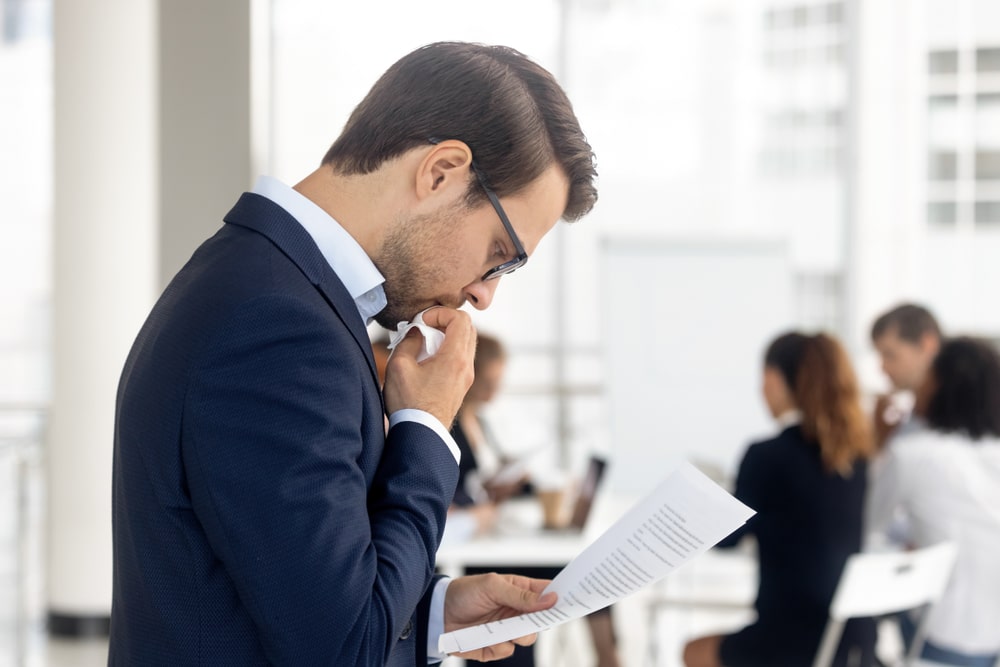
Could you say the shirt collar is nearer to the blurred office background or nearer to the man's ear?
the man's ear

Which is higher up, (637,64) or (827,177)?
(637,64)

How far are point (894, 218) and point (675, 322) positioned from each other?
4.87 ft

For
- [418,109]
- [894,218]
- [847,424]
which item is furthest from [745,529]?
[894,218]

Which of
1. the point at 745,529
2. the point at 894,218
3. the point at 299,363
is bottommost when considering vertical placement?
the point at 745,529

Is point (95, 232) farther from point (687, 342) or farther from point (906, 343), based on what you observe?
point (906, 343)

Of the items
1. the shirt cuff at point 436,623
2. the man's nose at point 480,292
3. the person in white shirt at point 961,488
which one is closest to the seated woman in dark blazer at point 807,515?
the person in white shirt at point 961,488

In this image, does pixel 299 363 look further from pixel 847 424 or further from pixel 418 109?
pixel 847 424

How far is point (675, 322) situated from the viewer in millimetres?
5609

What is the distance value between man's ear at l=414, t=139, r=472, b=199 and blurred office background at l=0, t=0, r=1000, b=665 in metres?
3.73

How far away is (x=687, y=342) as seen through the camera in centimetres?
562

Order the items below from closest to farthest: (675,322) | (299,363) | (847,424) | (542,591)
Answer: (299,363) < (542,591) < (847,424) < (675,322)

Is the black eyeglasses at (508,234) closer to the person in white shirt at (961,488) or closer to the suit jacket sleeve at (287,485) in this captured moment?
the suit jacket sleeve at (287,485)

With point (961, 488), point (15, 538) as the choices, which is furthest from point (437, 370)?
point (15, 538)

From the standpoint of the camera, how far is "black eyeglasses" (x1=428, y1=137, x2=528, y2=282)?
40.1 inches
